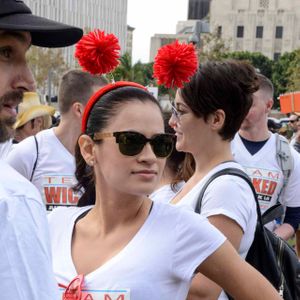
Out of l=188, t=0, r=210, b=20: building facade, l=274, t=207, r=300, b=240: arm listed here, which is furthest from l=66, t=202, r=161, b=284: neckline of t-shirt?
l=188, t=0, r=210, b=20: building facade

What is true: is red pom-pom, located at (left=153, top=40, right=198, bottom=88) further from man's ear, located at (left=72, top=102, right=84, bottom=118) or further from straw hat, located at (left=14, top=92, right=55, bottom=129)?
straw hat, located at (left=14, top=92, right=55, bottom=129)

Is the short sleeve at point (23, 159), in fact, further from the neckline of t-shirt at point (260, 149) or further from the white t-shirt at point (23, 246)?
the white t-shirt at point (23, 246)

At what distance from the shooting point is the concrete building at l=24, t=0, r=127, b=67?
263 feet

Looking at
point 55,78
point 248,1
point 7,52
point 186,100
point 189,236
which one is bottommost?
point 55,78

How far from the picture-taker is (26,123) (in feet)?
21.0

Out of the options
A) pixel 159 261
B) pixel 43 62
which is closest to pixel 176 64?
pixel 159 261

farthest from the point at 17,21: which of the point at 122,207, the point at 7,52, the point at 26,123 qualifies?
the point at 26,123

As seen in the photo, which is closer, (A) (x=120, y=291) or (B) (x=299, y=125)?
(A) (x=120, y=291)

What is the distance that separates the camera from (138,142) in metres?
2.22

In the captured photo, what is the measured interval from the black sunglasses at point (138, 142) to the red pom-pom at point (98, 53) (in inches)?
29.0

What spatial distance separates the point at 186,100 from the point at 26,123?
3832 mm

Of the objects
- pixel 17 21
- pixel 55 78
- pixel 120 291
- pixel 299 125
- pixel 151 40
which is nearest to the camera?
pixel 17 21

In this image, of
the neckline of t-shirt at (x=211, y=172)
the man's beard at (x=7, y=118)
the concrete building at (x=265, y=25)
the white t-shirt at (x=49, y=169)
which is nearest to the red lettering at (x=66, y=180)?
the white t-shirt at (x=49, y=169)

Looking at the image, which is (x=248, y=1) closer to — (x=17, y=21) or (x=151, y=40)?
(x=151, y=40)
